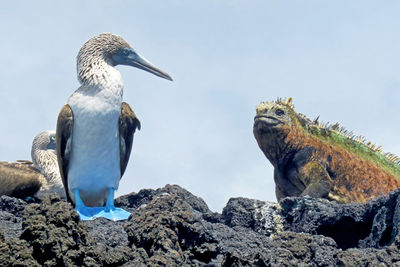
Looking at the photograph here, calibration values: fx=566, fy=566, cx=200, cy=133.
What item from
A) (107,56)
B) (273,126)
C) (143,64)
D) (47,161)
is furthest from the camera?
(47,161)

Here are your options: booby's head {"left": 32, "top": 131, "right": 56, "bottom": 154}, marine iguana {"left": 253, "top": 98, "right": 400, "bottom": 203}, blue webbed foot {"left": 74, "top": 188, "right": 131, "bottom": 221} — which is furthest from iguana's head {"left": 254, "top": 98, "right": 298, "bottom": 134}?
booby's head {"left": 32, "top": 131, "right": 56, "bottom": 154}

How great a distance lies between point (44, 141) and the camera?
408 inches

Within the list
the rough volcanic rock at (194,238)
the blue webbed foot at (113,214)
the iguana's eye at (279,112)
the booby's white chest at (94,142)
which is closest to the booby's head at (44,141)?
the booby's white chest at (94,142)

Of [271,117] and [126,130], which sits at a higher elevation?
[271,117]

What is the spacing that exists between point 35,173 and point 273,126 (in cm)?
357

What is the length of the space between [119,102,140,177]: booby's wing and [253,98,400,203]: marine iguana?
8.64 ft

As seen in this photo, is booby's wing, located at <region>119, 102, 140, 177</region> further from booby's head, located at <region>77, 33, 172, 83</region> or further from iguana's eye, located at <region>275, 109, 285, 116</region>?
iguana's eye, located at <region>275, 109, 285, 116</region>

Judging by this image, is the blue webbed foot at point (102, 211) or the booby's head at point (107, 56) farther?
the booby's head at point (107, 56)

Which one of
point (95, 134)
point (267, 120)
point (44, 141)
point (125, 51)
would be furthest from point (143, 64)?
point (44, 141)

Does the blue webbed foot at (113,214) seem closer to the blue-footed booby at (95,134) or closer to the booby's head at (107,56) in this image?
the blue-footed booby at (95,134)

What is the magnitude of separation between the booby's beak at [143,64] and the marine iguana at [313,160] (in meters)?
2.19

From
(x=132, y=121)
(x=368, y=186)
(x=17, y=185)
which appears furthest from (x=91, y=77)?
(x=368, y=186)

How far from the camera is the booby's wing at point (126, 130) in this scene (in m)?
6.17

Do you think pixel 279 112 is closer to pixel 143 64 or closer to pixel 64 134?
pixel 143 64
